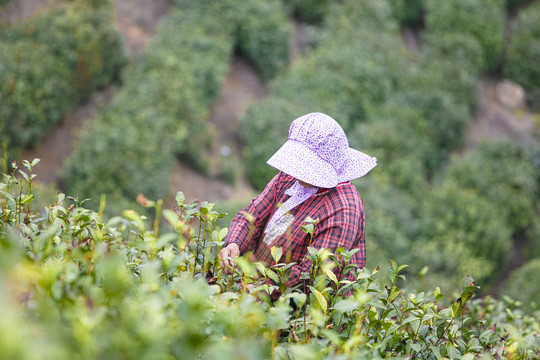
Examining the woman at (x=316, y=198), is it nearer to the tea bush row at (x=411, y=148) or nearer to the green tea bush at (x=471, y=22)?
the tea bush row at (x=411, y=148)

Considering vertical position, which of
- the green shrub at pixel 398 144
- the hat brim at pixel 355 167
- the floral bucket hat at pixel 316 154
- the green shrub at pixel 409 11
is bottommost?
the green shrub at pixel 398 144

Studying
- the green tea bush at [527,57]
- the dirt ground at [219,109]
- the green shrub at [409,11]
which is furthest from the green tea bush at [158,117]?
the green tea bush at [527,57]

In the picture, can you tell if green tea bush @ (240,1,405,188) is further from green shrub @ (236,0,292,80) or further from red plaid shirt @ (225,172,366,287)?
red plaid shirt @ (225,172,366,287)

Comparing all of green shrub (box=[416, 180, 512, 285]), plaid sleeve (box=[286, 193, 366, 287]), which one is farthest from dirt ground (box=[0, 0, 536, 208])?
plaid sleeve (box=[286, 193, 366, 287])

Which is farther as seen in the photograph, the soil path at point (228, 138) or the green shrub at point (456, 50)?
the green shrub at point (456, 50)

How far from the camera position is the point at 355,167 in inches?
81.7

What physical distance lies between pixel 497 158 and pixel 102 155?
866cm

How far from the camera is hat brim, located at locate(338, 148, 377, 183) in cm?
205

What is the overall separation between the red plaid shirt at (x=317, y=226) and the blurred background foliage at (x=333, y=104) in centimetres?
413

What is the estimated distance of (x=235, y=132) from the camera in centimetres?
1023

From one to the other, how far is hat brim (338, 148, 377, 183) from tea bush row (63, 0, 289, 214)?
197 inches

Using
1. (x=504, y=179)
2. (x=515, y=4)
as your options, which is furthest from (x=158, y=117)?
(x=515, y=4)

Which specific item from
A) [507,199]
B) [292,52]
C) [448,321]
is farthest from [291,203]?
[292,52]

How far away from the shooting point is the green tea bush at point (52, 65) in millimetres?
6543
